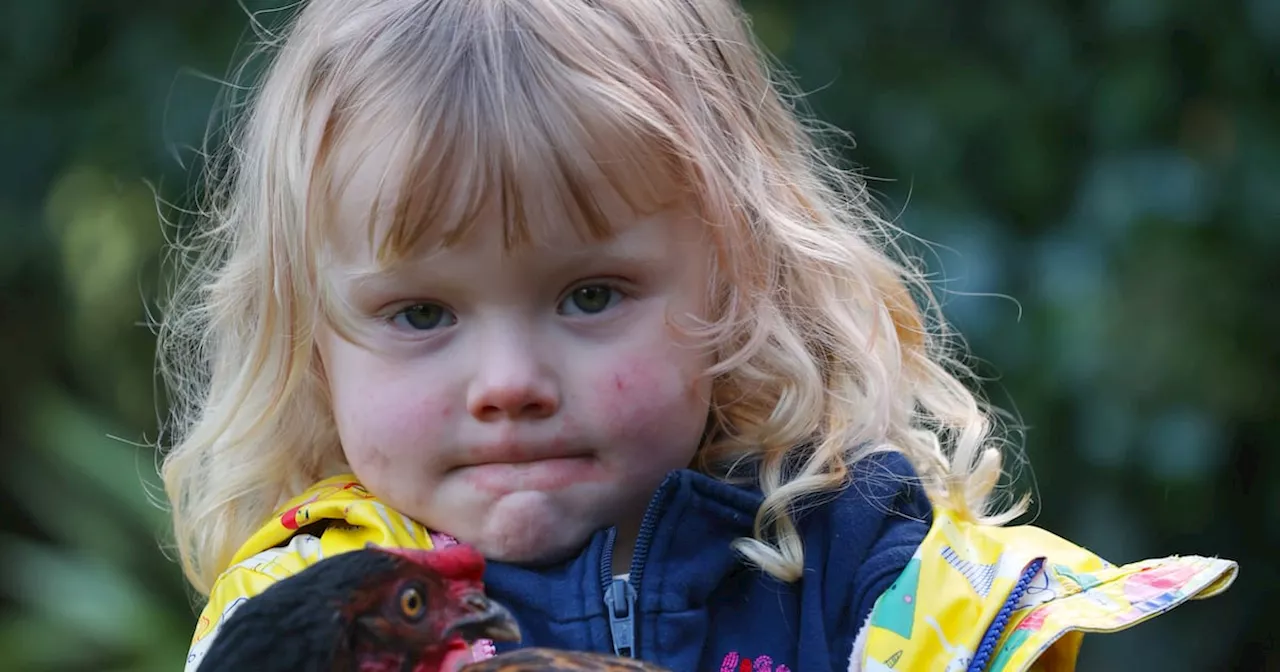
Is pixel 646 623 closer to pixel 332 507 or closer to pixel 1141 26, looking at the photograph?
pixel 332 507

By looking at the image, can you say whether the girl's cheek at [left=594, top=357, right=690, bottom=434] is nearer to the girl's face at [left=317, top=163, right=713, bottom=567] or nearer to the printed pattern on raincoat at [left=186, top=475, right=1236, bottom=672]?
the girl's face at [left=317, top=163, right=713, bottom=567]

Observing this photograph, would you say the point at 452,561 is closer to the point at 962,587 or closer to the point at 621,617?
the point at 621,617

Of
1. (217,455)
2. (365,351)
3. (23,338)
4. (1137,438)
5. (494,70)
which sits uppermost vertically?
(494,70)

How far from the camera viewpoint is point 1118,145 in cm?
346

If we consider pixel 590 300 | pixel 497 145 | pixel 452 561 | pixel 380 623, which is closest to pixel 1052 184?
pixel 590 300

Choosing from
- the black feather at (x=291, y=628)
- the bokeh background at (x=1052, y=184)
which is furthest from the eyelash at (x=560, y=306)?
the bokeh background at (x=1052, y=184)

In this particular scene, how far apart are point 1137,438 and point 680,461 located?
189 cm

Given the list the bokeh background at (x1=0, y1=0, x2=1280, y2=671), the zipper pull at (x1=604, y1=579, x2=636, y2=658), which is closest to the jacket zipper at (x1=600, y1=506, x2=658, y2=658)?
the zipper pull at (x1=604, y1=579, x2=636, y2=658)

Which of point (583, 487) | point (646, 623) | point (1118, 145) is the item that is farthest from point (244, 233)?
point (1118, 145)

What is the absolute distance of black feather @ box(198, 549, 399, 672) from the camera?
1419 millimetres

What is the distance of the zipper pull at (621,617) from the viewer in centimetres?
189

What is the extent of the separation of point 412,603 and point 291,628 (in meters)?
0.16

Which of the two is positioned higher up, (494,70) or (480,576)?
(494,70)

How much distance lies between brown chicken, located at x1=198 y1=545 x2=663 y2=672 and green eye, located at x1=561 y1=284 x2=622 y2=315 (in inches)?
13.8
